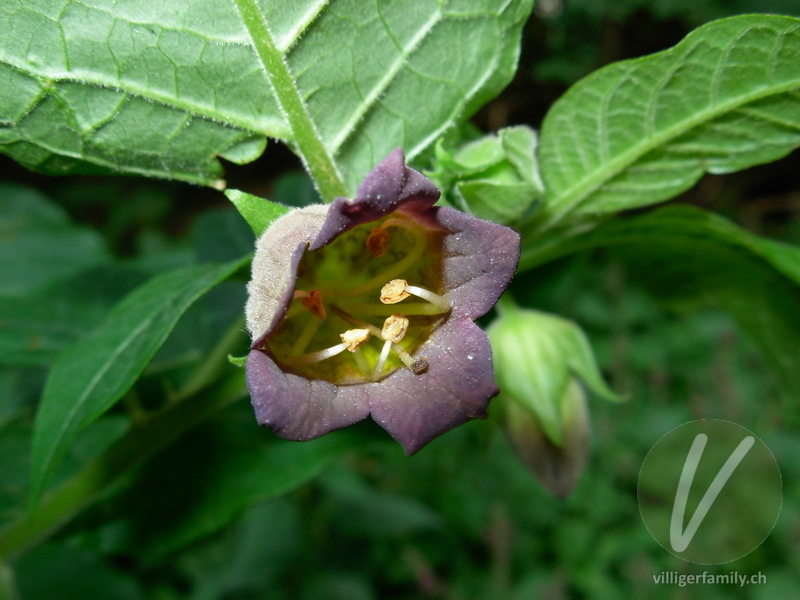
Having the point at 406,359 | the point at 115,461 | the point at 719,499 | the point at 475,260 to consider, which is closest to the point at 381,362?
the point at 406,359

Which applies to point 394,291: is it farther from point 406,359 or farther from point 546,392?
point 546,392

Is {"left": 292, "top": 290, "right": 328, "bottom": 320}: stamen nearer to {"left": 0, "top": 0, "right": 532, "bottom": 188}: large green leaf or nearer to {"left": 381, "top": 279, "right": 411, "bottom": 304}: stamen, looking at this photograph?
{"left": 381, "top": 279, "right": 411, "bottom": 304}: stamen

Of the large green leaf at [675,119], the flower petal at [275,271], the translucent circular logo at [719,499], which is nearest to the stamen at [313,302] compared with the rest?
the flower petal at [275,271]

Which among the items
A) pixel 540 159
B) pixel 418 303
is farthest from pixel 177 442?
pixel 540 159

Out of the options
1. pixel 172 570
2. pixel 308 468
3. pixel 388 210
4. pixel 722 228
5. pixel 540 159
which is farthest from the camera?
pixel 172 570

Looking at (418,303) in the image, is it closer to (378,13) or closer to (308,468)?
(378,13)

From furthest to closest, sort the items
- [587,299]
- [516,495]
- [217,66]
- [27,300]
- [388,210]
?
[587,299] → [516,495] → [27,300] → [217,66] → [388,210]

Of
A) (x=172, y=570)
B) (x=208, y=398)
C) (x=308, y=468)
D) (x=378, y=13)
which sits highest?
(x=378, y=13)
